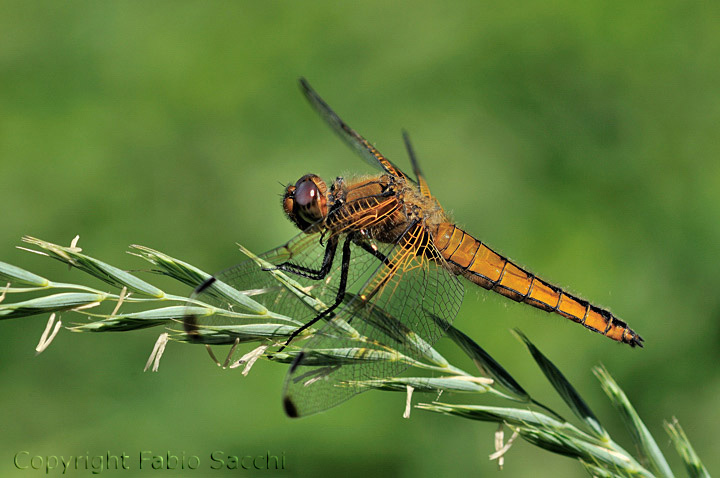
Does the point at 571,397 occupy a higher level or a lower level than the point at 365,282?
lower

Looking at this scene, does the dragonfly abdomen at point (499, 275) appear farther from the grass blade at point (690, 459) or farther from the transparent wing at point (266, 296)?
the grass blade at point (690, 459)

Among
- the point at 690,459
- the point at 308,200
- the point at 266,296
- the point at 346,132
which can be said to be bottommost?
the point at 266,296

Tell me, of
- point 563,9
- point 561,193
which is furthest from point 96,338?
point 563,9

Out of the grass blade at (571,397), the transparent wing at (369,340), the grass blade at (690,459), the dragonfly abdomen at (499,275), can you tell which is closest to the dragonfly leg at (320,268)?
the transparent wing at (369,340)

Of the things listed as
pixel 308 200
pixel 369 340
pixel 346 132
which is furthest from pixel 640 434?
pixel 346 132

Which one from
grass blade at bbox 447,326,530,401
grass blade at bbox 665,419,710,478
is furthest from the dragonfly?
grass blade at bbox 665,419,710,478

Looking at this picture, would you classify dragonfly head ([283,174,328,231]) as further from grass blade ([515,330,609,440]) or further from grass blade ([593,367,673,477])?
grass blade ([593,367,673,477])

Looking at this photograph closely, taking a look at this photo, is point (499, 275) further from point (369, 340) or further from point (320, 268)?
point (369, 340)
